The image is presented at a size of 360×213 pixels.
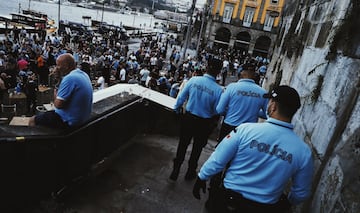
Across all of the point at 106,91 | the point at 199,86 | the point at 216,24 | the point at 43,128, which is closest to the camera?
the point at 43,128

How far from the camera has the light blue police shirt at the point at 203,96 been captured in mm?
4062

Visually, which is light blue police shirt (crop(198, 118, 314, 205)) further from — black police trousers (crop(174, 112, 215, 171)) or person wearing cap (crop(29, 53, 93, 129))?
person wearing cap (crop(29, 53, 93, 129))

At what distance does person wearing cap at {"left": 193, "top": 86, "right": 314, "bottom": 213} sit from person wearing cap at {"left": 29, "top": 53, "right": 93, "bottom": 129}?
214cm

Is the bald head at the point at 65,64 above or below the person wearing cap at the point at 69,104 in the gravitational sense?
above

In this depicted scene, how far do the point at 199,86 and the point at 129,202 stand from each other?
196 centimetres

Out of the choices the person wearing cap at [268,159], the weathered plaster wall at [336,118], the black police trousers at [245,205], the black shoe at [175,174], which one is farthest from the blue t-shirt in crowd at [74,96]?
the weathered plaster wall at [336,118]

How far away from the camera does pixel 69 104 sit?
139 inches

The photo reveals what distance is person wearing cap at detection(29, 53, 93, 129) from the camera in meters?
3.47

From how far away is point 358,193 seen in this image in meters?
2.27

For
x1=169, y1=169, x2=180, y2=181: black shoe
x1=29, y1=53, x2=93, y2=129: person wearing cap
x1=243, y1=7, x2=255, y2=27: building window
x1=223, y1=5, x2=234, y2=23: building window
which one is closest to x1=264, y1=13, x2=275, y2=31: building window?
x1=243, y1=7, x2=255, y2=27: building window

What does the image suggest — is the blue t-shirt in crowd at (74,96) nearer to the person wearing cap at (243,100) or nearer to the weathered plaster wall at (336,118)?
the person wearing cap at (243,100)

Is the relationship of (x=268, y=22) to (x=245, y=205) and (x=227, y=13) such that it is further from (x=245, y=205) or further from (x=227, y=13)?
(x=245, y=205)

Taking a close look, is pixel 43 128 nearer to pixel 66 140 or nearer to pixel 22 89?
pixel 66 140

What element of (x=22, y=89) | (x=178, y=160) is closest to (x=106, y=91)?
(x=178, y=160)
